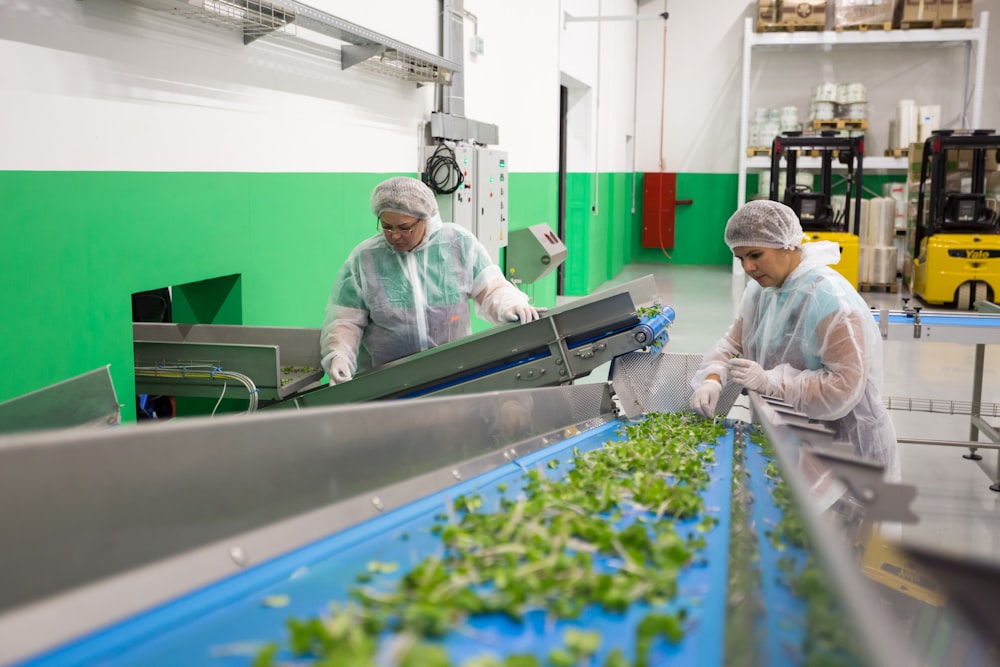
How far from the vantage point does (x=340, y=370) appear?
325 centimetres

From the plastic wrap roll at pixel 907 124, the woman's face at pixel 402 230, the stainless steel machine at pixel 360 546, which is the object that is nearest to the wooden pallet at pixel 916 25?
the plastic wrap roll at pixel 907 124

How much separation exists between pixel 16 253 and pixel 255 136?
56.4 inches

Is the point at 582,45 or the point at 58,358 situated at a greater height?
the point at 582,45

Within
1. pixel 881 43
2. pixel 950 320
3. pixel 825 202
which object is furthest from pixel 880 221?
pixel 950 320

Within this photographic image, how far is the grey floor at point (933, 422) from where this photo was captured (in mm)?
3855

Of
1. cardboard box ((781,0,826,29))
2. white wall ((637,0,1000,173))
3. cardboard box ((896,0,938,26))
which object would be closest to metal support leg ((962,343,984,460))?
cardboard box ((896,0,938,26))

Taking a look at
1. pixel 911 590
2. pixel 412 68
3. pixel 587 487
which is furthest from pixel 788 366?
pixel 412 68

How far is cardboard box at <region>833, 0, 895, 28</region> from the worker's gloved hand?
31.8 ft

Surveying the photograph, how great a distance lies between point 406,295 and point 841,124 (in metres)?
9.47

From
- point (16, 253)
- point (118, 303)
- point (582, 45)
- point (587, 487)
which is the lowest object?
point (587, 487)

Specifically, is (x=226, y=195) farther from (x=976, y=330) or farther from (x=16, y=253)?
(x=976, y=330)

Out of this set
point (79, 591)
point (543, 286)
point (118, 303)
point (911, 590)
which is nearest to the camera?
point (79, 591)

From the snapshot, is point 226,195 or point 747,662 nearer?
point 747,662

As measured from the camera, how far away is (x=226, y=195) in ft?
11.9
